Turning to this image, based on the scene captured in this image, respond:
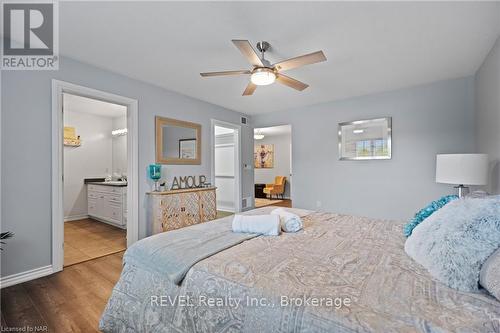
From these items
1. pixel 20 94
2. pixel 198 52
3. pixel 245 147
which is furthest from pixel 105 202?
pixel 198 52

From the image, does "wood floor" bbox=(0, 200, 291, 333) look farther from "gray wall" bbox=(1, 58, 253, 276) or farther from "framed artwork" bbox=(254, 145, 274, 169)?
"framed artwork" bbox=(254, 145, 274, 169)

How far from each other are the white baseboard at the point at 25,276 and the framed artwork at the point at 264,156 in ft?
23.4

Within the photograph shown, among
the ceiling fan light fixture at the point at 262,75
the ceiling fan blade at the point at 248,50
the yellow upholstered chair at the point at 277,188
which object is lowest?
the yellow upholstered chair at the point at 277,188

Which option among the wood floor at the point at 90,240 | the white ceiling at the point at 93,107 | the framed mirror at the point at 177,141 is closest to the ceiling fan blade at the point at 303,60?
the framed mirror at the point at 177,141

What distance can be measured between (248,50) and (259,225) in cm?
141

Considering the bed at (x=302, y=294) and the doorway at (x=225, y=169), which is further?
the doorway at (x=225, y=169)

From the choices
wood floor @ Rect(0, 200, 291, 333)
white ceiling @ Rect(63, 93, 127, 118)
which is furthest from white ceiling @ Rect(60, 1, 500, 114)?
wood floor @ Rect(0, 200, 291, 333)

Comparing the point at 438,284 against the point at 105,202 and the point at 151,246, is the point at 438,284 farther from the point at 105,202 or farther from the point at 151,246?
the point at 105,202

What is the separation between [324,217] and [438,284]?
4.05ft

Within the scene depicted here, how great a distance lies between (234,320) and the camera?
98 centimetres

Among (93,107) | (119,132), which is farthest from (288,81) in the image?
(119,132)

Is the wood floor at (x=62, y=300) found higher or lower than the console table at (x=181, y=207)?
lower

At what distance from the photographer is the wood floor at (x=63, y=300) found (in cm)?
167

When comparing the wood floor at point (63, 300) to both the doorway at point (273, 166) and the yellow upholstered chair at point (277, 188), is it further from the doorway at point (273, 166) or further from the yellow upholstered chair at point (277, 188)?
the doorway at point (273, 166)
